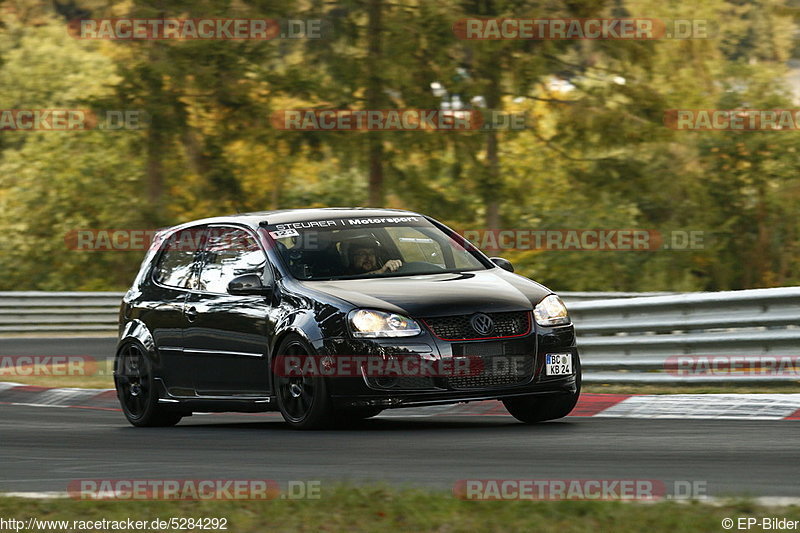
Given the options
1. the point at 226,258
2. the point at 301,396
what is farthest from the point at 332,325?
the point at 226,258

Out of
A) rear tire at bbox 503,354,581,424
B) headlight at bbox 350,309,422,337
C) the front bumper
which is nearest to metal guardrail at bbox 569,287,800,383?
rear tire at bbox 503,354,581,424

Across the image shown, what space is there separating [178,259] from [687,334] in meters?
4.42

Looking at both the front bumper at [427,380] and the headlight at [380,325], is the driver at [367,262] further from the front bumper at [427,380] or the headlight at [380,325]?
the front bumper at [427,380]

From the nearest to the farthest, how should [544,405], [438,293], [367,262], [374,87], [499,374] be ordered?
1. [499,374]
2. [438,293]
3. [544,405]
4. [367,262]
5. [374,87]

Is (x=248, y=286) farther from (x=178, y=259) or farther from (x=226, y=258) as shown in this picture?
(x=178, y=259)

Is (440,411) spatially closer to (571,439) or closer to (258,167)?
(571,439)

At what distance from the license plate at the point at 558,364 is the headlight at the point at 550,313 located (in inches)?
8.7

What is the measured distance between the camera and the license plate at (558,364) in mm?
10094

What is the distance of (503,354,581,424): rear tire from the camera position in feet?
34.4

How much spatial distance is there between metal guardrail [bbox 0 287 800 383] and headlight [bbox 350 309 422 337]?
11.9 ft

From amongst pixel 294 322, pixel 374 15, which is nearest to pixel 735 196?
pixel 374 15

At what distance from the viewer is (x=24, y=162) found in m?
44.0

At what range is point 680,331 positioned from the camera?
13.0 meters

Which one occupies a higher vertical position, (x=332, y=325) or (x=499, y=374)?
(x=332, y=325)
